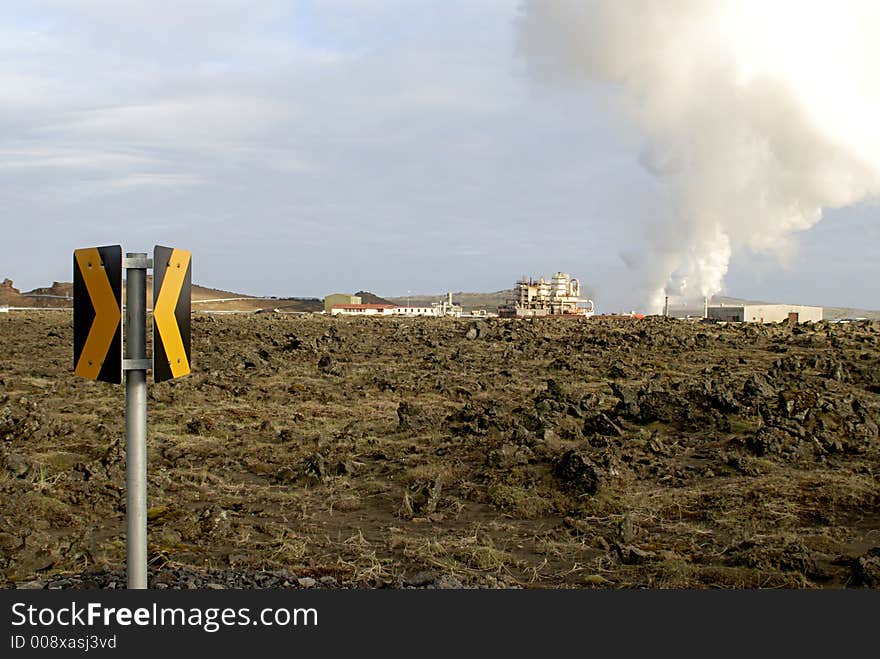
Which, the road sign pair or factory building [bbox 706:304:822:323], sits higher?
factory building [bbox 706:304:822:323]

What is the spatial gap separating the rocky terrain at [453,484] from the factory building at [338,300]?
91138 millimetres

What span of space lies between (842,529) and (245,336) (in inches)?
1355

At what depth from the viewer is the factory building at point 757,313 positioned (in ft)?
235

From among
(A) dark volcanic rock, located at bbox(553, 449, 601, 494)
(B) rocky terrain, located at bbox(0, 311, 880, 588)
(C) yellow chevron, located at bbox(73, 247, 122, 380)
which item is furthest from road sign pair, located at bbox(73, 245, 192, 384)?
(A) dark volcanic rock, located at bbox(553, 449, 601, 494)

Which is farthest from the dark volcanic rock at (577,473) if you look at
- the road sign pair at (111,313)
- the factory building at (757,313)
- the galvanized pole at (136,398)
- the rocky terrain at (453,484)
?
the factory building at (757,313)

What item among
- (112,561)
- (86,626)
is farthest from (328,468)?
(86,626)

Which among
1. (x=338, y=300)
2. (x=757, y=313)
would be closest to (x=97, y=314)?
(x=757, y=313)

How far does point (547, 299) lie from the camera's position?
80062mm

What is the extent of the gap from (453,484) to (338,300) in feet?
351

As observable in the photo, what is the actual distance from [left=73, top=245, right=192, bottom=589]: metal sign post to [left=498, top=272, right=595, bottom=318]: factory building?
229 feet

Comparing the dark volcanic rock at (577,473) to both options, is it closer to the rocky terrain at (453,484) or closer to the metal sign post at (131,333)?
the rocky terrain at (453,484)

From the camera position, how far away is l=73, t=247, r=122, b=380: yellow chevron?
180 inches

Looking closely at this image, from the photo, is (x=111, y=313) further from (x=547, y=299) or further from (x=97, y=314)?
(x=547, y=299)

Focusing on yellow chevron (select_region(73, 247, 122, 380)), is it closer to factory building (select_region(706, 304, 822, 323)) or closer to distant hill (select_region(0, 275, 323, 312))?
factory building (select_region(706, 304, 822, 323))
